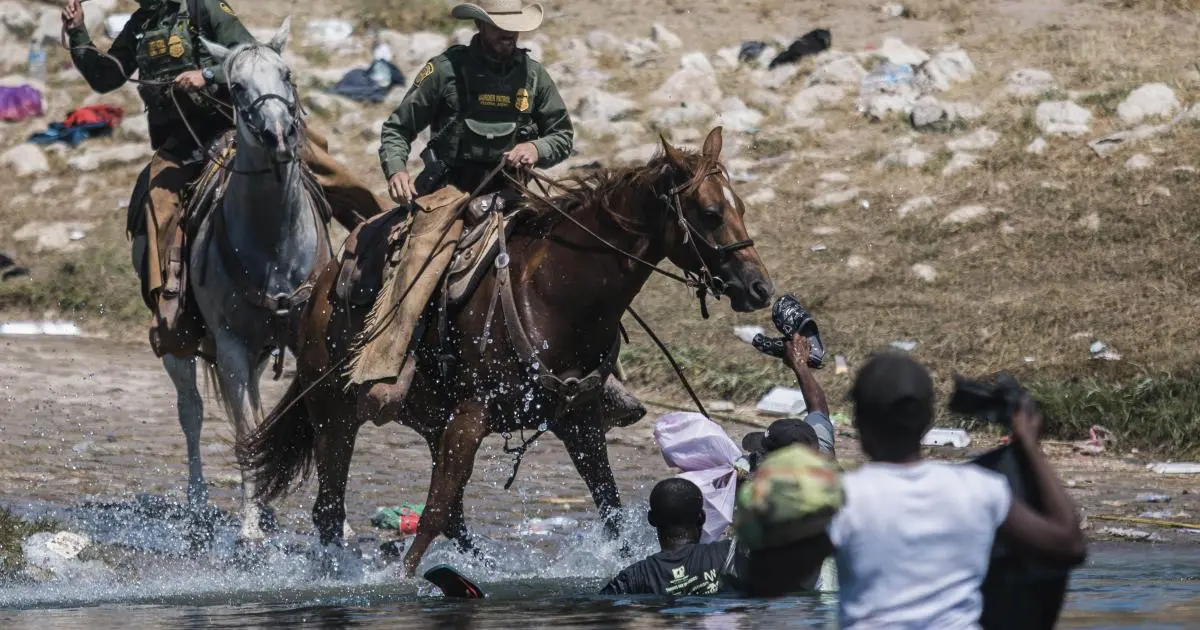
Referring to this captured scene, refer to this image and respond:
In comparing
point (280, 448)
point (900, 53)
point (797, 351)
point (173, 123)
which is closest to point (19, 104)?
point (900, 53)

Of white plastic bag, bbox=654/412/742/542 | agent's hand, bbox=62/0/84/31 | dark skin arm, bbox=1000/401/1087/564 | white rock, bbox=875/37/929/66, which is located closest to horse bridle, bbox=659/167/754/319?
white plastic bag, bbox=654/412/742/542

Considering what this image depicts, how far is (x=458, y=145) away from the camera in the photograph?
29.2 feet

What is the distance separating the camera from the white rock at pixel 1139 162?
575 inches

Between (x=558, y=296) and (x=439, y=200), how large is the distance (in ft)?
3.26

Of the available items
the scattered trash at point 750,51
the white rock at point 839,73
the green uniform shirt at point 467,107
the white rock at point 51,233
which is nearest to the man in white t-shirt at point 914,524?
the green uniform shirt at point 467,107

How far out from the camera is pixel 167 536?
31.7ft

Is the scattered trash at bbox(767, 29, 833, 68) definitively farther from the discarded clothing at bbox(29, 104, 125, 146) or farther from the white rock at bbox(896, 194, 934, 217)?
the discarded clothing at bbox(29, 104, 125, 146)

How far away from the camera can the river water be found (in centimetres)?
714

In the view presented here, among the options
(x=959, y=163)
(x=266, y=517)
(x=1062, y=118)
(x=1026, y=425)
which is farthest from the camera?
(x=1062, y=118)

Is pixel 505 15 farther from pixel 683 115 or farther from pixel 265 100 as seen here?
pixel 683 115

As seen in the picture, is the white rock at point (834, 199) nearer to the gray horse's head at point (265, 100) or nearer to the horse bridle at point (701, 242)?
the gray horse's head at point (265, 100)

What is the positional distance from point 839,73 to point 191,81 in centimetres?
842

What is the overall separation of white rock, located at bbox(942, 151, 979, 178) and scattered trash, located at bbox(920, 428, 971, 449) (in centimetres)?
436

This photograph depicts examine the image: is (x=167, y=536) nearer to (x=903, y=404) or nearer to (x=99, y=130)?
(x=903, y=404)
